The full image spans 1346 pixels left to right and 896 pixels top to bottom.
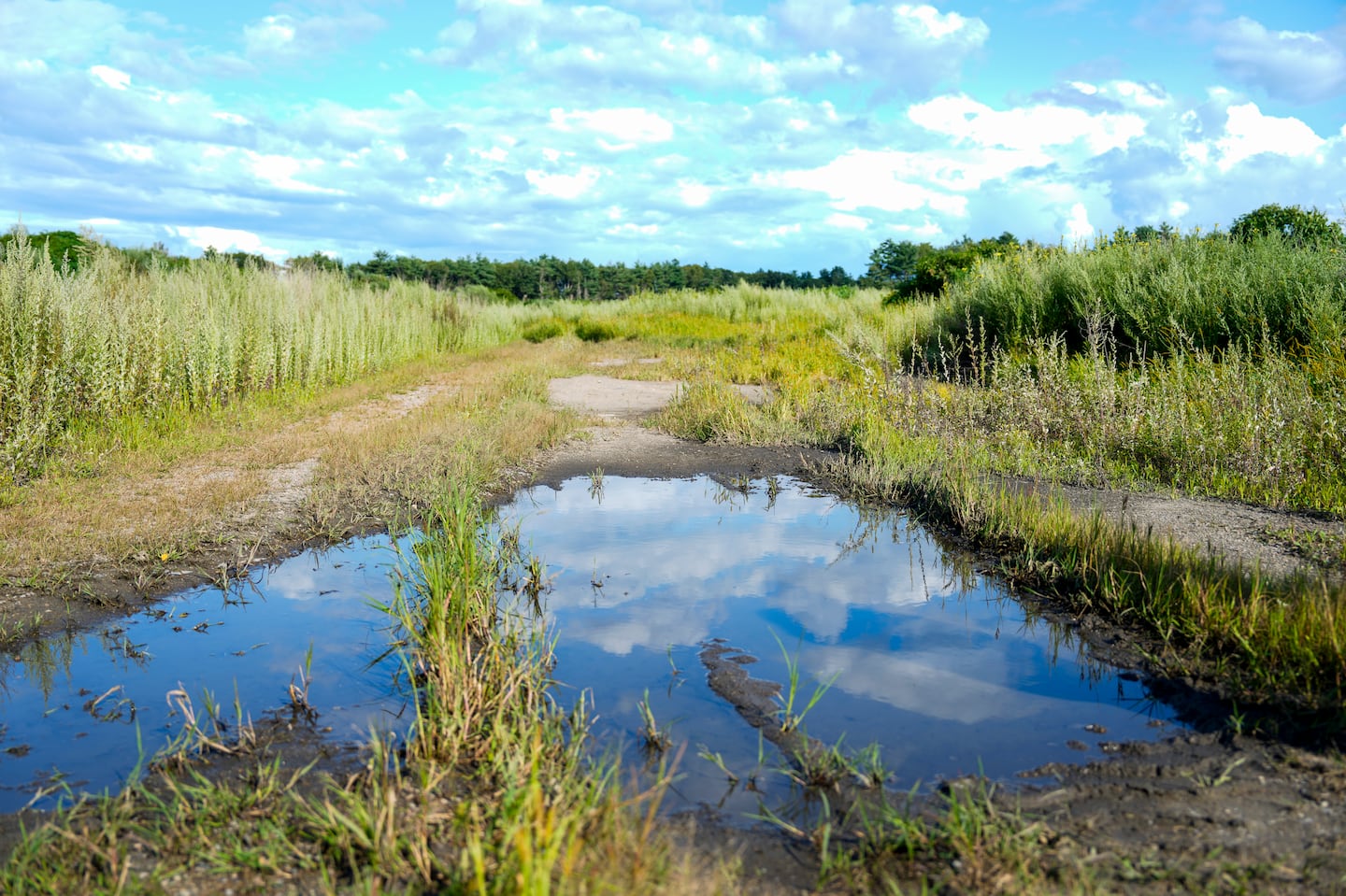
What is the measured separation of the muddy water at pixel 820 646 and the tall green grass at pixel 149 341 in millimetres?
4546

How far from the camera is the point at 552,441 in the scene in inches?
353

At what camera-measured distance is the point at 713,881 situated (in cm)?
225

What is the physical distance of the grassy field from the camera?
7.87ft

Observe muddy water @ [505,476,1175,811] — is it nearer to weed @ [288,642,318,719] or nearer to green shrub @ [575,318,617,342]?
weed @ [288,642,318,719]

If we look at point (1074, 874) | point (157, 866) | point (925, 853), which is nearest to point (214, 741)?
point (157, 866)

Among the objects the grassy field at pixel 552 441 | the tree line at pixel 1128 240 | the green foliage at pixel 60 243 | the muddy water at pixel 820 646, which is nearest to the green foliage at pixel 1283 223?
the tree line at pixel 1128 240

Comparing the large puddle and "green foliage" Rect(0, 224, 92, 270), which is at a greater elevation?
"green foliage" Rect(0, 224, 92, 270)

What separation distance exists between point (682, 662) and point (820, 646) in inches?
26.5

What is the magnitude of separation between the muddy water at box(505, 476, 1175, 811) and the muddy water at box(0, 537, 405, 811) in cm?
92

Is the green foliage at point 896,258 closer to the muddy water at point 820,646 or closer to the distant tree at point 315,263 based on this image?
the distant tree at point 315,263

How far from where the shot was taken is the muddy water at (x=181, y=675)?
310 cm

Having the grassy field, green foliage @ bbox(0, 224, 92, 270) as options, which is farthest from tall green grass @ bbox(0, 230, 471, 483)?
green foliage @ bbox(0, 224, 92, 270)

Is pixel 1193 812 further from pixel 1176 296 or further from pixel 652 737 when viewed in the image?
pixel 1176 296

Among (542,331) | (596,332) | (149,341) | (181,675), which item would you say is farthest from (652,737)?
(542,331)
